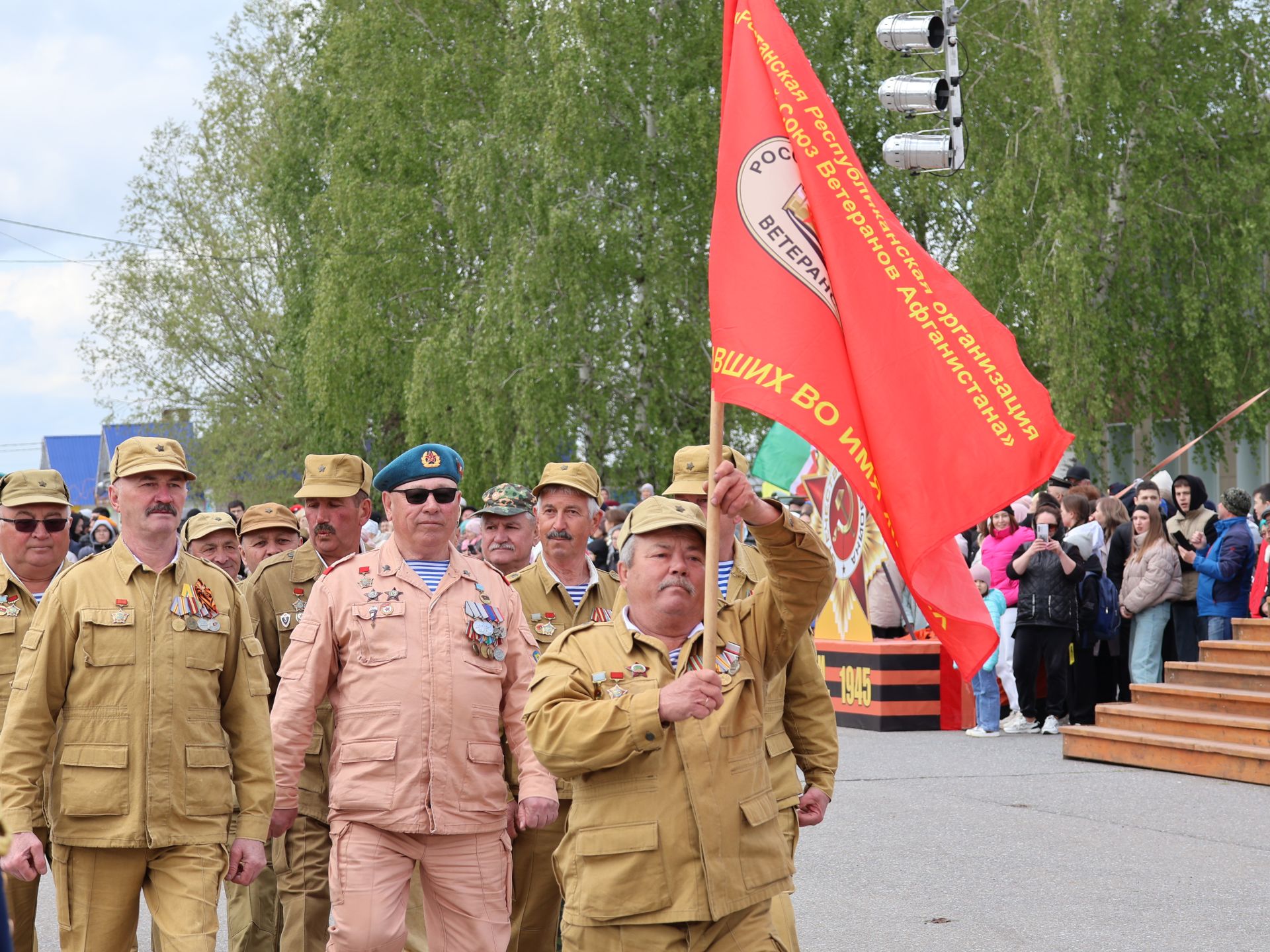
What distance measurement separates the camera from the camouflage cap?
7.70 metres

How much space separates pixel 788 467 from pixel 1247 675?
7417 millimetres

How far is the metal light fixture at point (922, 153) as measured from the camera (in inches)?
574

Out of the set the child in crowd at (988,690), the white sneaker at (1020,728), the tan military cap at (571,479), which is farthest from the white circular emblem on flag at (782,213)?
the white sneaker at (1020,728)

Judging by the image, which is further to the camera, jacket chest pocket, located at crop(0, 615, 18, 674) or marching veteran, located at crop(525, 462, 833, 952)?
jacket chest pocket, located at crop(0, 615, 18, 674)

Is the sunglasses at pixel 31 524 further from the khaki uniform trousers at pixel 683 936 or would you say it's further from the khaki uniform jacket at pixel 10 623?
the khaki uniform trousers at pixel 683 936

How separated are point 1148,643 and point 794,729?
981cm

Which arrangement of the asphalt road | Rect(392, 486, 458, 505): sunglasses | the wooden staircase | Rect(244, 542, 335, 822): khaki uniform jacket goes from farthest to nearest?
the wooden staircase < the asphalt road < Rect(244, 542, 335, 822): khaki uniform jacket < Rect(392, 486, 458, 505): sunglasses

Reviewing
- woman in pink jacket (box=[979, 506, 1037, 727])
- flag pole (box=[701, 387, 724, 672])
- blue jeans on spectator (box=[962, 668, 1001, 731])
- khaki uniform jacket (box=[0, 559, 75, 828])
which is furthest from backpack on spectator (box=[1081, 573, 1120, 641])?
flag pole (box=[701, 387, 724, 672])

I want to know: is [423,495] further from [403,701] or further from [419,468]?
[403,701]

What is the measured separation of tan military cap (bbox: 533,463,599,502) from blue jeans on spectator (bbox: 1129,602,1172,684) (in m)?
8.84

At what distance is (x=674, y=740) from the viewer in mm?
4594

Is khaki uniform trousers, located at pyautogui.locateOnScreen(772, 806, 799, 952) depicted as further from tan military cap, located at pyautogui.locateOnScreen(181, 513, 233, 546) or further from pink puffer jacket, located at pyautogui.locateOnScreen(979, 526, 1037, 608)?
pink puffer jacket, located at pyautogui.locateOnScreen(979, 526, 1037, 608)

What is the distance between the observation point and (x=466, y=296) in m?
29.8

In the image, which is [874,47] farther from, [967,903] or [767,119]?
[767,119]
